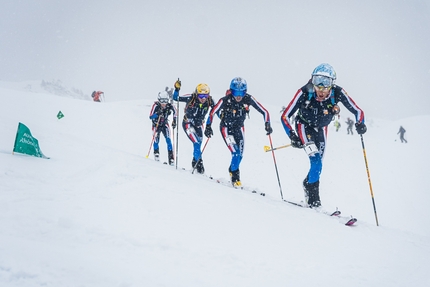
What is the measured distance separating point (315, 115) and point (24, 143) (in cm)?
554

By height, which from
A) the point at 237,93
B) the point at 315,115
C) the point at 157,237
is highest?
the point at 237,93

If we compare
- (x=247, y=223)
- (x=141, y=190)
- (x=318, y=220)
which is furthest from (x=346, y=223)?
(x=141, y=190)

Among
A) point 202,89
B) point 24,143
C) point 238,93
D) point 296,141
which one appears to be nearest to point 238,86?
point 238,93

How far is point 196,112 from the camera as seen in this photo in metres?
8.61

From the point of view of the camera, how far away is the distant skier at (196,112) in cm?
837

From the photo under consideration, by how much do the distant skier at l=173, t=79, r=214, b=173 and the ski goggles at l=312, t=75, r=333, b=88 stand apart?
371cm

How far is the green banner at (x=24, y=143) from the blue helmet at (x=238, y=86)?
4530 mm

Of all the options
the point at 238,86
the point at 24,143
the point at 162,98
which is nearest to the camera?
the point at 24,143

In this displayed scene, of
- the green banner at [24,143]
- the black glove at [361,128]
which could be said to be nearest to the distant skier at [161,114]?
the green banner at [24,143]

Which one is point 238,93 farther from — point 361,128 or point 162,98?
point 162,98

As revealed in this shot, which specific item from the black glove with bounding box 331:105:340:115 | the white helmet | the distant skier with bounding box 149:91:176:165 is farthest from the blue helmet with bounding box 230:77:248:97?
the white helmet

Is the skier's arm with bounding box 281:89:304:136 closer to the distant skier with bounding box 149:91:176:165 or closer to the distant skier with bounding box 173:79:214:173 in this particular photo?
the distant skier with bounding box 173:79:214:173

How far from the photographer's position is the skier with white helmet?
5.49 meters

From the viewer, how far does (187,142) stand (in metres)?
18.2
